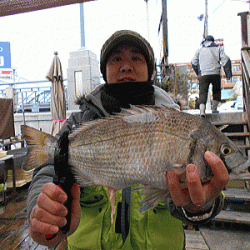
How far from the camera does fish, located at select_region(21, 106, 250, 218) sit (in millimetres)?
1129

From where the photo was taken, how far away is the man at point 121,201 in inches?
44.5

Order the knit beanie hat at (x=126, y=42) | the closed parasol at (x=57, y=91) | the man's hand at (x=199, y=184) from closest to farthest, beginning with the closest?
the man's hand at (x=199, y=184)
the knit beanie hat at (x=126, y=42)
the closed parasol at (x=57, y=91)

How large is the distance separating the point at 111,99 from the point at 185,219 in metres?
1.09

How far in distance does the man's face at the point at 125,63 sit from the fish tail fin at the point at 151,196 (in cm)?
93

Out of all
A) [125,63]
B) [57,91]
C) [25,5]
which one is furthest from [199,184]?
[57,91]

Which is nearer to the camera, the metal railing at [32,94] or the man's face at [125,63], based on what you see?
the man's face at [125,63]

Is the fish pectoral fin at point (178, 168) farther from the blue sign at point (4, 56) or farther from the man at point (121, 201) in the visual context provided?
the blue sign at point (4, 56)

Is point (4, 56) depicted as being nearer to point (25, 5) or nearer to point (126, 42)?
point (25, 5)

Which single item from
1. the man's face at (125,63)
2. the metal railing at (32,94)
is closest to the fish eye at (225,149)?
the man's face at (125,63)

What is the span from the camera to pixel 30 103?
13.0 metres

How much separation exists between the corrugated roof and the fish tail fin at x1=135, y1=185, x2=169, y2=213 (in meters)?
3.33

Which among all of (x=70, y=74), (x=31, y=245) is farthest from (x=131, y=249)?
(x=70, y=74)

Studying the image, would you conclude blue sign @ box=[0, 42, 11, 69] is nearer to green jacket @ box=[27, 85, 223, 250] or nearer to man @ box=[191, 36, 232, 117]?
man @ box=[191, 36, 232, 117]

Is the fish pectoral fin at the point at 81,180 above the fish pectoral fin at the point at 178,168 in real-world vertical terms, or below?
below
